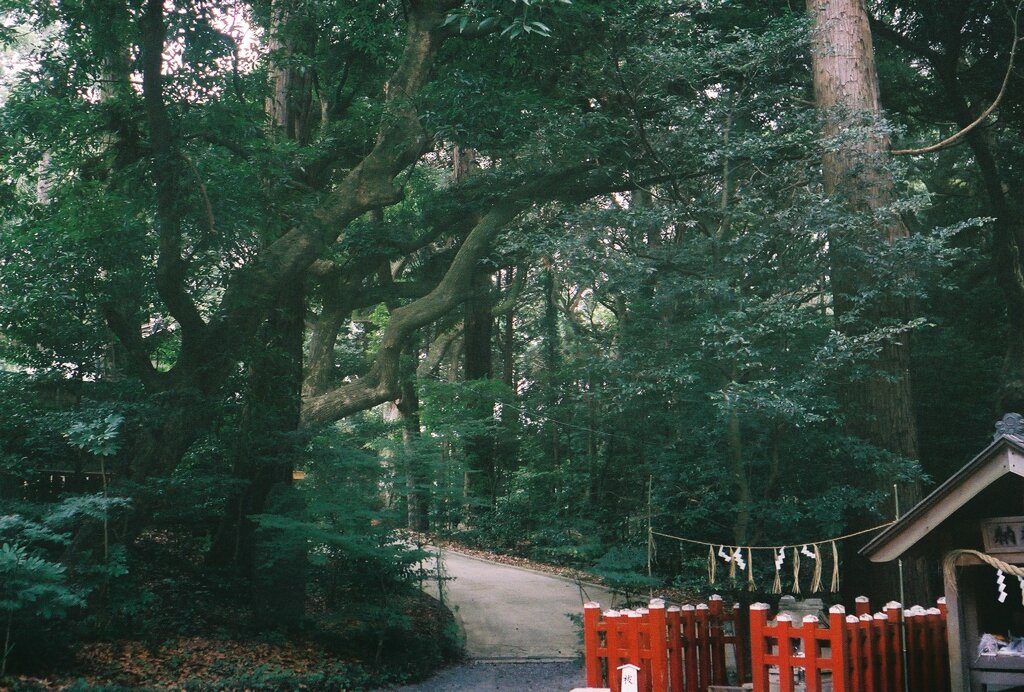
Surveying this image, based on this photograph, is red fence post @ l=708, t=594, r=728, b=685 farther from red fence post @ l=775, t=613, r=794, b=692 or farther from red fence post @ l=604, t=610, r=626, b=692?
red fence post @ l=775, t=613, r=794, b=692

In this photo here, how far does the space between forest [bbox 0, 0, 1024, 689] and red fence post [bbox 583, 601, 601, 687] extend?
12.8 ft

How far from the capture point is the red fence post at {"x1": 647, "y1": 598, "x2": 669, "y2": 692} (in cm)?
667

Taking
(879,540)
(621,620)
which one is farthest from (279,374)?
(879,540)

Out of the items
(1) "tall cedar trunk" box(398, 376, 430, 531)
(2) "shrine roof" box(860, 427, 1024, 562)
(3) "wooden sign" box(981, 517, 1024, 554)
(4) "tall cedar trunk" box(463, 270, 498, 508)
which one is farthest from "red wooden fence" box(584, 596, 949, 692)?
(4) "tall cedar trunk" box(463, 270, 498, 508)

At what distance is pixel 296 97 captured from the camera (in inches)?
575

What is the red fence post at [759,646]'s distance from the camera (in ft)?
20.9

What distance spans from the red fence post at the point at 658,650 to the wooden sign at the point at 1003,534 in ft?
7.75

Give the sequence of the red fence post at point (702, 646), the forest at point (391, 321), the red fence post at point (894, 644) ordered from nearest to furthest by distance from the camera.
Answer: the red fence post at point (894, 644) < the red fence post at point (702, 646) < the forest at point (391, 321)

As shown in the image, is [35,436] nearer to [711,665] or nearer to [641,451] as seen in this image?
[711,665]

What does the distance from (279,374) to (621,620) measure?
7670 mm

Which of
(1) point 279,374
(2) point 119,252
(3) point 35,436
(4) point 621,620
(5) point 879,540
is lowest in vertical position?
(4) point 621,620

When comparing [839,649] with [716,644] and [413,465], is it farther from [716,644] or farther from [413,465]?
[413,465]

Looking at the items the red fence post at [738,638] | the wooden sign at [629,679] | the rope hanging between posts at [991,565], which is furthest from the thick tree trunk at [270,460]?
the rope hanging between posts at [991,565]

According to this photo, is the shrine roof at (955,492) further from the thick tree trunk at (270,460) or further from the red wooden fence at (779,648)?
the thick tree trunk at (270,460)
